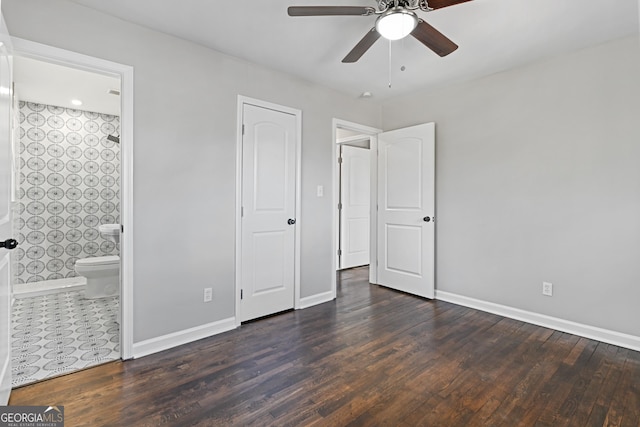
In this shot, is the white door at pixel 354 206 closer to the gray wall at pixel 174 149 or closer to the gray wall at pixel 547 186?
the gray wall at pixel 547 186

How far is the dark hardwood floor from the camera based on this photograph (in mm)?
1712

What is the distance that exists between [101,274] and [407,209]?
3.69 m

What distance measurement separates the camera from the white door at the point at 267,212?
304cm

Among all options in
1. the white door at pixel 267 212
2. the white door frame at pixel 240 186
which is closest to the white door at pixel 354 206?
the white door frame at pixel 240 186

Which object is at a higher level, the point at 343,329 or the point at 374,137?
the point at 374,137

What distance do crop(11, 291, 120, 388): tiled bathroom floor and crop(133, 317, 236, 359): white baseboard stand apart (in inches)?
6.9

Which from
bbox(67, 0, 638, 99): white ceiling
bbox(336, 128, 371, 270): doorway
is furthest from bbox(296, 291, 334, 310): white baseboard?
bbox(67, 0, 638, 99): white ceiling

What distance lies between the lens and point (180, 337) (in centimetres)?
259

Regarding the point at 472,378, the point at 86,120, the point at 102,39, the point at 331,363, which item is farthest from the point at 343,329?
the point at 86,120

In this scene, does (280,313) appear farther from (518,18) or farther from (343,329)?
(518,18)

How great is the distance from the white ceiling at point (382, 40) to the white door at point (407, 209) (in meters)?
0.87

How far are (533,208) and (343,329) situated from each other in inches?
83.8

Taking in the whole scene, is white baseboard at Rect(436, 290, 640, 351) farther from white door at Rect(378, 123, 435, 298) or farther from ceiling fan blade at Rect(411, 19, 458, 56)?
ceiling fan blade at Rect(411, 19, 458, 56)

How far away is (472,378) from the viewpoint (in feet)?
6.83
